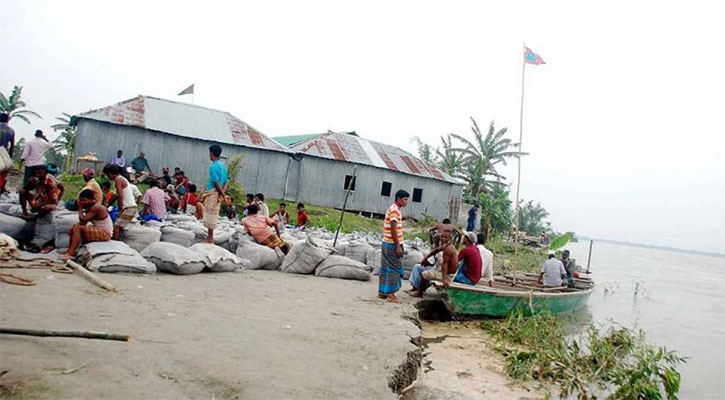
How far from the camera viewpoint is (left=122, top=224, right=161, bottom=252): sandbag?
19.6ft

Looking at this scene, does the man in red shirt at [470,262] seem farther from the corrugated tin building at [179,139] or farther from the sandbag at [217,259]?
the corrugated tin building at [179,139]

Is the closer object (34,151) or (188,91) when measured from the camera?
(34,151)

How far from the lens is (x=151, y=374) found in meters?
2.32

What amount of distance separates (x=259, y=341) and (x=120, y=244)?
3116mm

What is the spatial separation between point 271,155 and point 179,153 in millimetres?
3419

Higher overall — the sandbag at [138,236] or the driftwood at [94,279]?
the sandbag at [138,236]

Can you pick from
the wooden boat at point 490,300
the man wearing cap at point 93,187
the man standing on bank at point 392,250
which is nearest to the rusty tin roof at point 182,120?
the man wearing cap at point 93,187

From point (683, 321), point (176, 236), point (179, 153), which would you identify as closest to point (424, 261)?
point (176, 236)

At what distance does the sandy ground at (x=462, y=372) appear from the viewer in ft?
11.8

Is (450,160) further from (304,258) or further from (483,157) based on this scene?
(304,258)

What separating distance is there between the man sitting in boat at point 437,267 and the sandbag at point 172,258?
294 cm

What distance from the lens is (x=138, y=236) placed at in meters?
6.04

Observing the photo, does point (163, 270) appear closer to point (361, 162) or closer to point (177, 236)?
point (177, 236)

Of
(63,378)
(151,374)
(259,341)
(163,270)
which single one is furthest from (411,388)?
(163,270)
